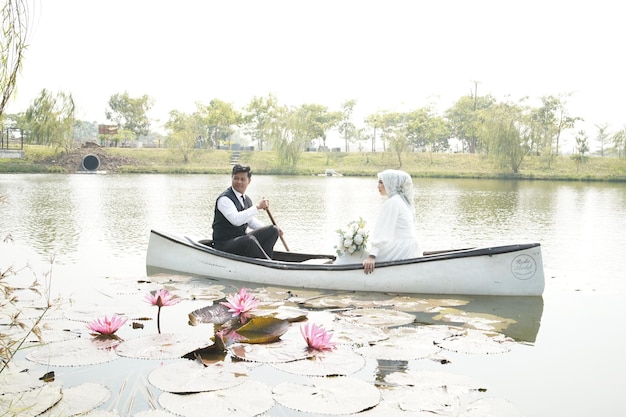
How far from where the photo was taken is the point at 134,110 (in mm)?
62719

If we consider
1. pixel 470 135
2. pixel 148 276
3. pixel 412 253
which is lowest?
pixel 148 276

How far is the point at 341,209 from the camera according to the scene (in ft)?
53.7

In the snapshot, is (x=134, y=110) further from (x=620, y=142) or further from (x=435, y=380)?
(x=435, y=380)

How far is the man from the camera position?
21.4ft

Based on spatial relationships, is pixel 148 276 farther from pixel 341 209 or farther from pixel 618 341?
pixel 341 209

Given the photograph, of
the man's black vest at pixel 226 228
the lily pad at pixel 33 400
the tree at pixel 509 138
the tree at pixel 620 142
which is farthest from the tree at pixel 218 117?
the lily pad at pixel 33 400

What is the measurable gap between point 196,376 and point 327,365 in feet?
2.73

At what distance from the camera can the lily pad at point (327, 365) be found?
362 centimetres

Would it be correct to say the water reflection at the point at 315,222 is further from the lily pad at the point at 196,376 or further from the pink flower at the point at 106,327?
the lily pad at the point at 196,376

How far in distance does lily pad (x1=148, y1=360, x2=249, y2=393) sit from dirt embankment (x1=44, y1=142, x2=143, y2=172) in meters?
42.5

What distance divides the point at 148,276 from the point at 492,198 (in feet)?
52.4

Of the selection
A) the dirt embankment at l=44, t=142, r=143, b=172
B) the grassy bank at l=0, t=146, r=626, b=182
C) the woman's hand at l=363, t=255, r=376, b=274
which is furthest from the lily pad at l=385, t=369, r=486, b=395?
the dirt embankment at l=44, t=142, r=143, b=172

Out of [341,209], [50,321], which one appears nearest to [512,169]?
[341,209]

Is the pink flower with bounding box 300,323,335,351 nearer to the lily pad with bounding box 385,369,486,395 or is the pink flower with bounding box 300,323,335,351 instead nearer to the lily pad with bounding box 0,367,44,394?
the lily pad with bounding box 385,369,486,395
